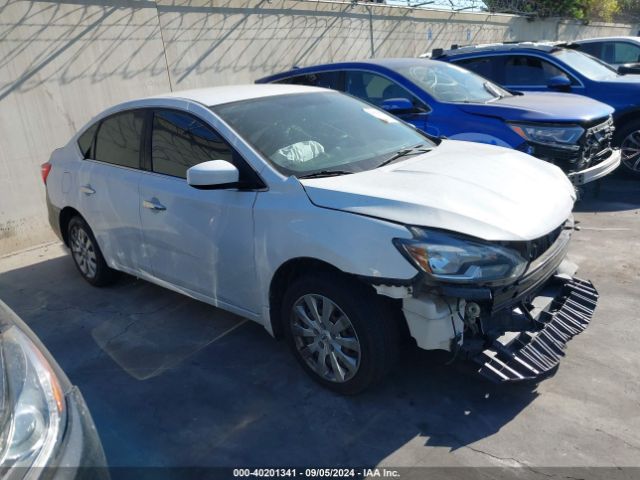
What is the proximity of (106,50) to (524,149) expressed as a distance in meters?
5.00

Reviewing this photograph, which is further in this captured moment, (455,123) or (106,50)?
(106,50)

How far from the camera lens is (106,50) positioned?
6.91 m

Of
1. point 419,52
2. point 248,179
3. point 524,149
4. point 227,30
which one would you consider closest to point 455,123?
point 524,149

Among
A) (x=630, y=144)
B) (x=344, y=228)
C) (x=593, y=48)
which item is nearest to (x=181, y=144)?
(x=344, y=228)

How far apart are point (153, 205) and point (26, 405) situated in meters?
2.28

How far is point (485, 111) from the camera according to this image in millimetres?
5836

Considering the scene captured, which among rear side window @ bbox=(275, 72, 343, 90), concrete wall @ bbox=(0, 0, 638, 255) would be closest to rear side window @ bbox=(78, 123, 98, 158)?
concrete wall @ bbox=(0, 0, 638, 255)

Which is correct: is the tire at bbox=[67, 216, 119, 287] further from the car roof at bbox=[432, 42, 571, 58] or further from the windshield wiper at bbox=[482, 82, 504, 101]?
the car roof at bbox=[432, 42, 571, 58]

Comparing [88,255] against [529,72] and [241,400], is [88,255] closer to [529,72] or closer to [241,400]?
[241,400]

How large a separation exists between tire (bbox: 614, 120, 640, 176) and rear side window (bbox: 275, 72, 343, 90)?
11.9 ft

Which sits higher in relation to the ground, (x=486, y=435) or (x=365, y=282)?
(x=365, y=282)

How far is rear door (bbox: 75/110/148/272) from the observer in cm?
425

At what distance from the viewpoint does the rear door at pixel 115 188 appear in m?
4.25

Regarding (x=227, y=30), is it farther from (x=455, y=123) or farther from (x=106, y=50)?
(x=455, y=123)
